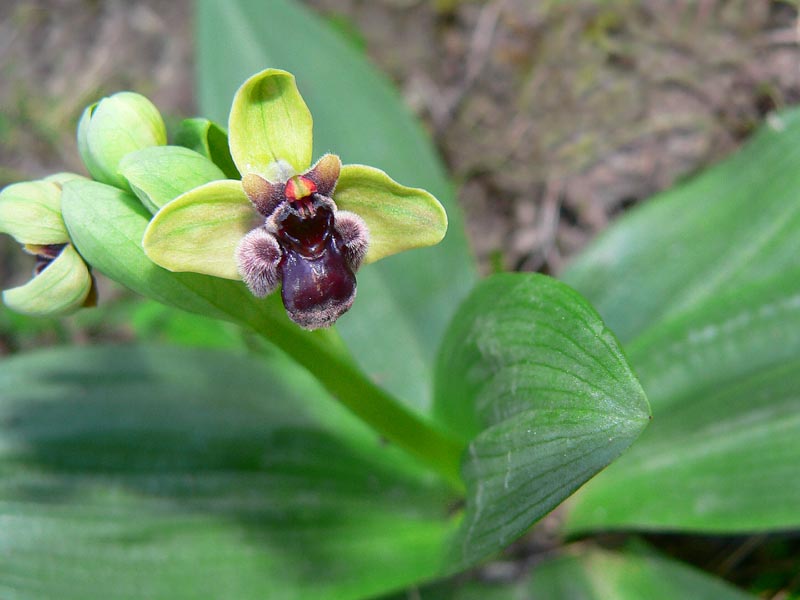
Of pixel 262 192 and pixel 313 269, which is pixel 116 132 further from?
pixel 313 269

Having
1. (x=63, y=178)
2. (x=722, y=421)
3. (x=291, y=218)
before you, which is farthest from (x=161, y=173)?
(x=722, y=421)

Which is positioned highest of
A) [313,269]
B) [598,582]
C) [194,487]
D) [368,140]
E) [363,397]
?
[313,269]

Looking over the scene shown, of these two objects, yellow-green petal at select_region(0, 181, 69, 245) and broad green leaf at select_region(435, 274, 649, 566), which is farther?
yellow-green petal at select_region(0, 181, 69, 245)

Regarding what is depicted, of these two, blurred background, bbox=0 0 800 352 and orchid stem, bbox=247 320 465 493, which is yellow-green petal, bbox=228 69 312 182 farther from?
blurred background, bbox=0 0 800 352

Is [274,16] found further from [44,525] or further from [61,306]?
[44,525]

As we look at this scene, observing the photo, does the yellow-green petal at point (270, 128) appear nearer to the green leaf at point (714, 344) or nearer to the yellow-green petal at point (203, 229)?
the yellow-green petal at point (203, 229)

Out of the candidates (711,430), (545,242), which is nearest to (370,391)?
(711,430)

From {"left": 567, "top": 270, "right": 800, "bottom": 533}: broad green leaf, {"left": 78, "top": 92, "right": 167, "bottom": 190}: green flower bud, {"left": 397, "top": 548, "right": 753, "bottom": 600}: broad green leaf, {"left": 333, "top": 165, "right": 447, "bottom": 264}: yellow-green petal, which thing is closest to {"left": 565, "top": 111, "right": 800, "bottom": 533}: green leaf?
{"left": 567, "top": 270, "right": 800, "bottom": 533}: broad green leaf
